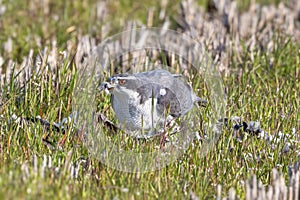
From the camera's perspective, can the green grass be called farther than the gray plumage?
No

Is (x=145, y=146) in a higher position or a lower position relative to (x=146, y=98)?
lower

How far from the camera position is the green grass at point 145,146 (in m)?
3.04

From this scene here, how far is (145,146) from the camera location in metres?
3.51

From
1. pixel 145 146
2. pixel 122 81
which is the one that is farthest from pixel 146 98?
pixel 145 146

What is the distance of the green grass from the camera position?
3043mm

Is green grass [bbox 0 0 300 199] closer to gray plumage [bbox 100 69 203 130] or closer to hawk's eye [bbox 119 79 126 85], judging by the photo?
gray plumage [bbox 100 69 203 130]

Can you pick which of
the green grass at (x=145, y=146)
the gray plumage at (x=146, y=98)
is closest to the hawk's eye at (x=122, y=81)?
the gray plumage at (x=146, y=98)

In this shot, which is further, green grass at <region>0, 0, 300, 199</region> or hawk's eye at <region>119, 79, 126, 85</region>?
hawk's eye at <region>119, 79, 126, 85</region>

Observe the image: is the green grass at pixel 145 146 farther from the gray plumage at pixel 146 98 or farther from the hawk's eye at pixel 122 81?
the hawk's eye at pixel 122 81

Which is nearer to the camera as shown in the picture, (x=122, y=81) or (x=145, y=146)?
(x=122, y=81)

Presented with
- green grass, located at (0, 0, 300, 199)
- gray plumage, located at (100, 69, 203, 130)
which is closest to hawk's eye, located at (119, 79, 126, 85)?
gray plumage, located at (100, 69, 203, 130)

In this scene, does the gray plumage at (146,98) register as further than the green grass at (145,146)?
Yes

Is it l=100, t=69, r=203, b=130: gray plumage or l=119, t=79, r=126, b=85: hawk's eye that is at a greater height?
l=119, t=79, r=126, b=85: hawk's eye

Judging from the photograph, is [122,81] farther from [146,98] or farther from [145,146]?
[145,146]
